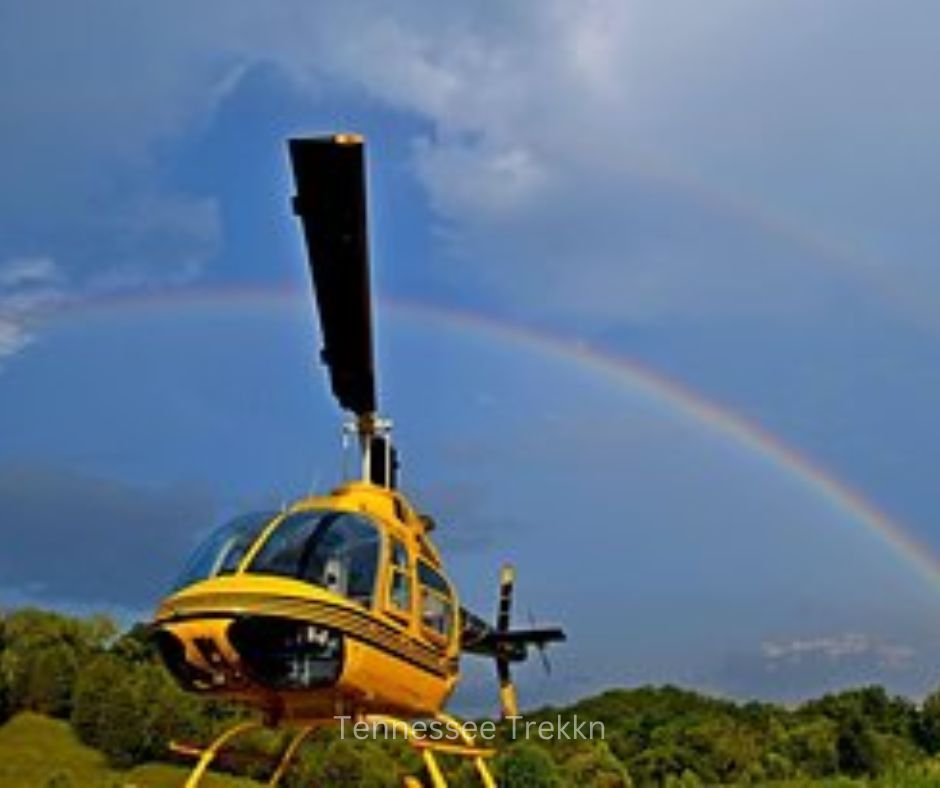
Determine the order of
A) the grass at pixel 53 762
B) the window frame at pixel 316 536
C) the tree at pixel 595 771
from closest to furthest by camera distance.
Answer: the window frame at pixel 316 536
the tree at pixel 595 771
the grass at pixel 53 762

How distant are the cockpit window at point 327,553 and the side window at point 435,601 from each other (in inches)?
48.3

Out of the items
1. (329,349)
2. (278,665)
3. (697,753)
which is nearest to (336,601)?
(278,665)

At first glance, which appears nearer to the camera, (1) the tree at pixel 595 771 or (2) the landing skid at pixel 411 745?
(2) the landing skid at pixel 411 745

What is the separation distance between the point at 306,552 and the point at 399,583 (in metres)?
1.34

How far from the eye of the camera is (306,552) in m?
12.9

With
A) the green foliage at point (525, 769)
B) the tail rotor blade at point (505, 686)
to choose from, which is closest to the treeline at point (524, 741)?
the green foliage at point (525, 769)

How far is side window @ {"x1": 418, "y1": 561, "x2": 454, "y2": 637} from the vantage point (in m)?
14.7

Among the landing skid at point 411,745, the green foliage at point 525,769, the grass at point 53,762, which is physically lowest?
the landing skid at point 411,745

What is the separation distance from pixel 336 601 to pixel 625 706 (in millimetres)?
79721

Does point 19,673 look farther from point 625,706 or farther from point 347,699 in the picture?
point 347,699

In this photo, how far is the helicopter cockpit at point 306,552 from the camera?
1270 centimetres

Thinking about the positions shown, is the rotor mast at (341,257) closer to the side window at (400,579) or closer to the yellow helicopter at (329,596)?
the yellow helicopter at (329,596)

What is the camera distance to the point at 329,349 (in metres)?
14.0

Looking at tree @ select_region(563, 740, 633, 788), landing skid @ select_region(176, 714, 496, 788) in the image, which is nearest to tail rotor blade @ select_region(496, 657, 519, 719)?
landing skid @ select_region(176, 714, 496, 788)
